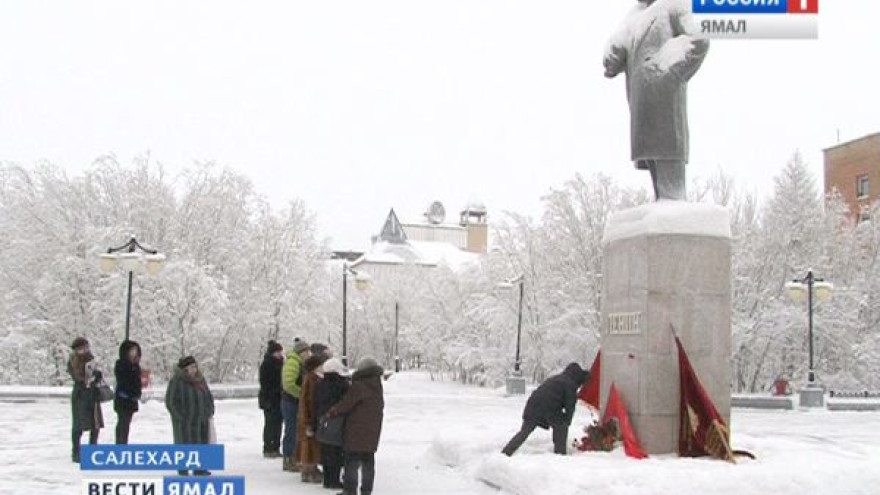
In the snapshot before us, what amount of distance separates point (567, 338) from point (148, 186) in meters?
17.2

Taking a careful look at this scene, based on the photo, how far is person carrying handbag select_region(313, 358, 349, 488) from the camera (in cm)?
1150

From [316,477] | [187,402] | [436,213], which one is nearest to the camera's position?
[187,402]

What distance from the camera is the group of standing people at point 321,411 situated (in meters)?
10.4

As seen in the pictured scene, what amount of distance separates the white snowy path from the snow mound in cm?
271

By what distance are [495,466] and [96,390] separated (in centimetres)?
570

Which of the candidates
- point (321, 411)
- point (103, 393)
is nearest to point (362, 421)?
point (321, 411)

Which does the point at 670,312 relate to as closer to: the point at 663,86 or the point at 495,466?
the point at 495,466

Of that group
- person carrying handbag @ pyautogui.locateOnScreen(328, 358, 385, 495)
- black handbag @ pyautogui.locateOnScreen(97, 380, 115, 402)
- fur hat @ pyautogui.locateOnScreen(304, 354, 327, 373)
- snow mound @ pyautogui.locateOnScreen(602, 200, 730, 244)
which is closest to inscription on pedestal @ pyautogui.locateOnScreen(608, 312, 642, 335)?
snow mound @ pyautogui.locateOnScreen(602, 200, 730, 244)

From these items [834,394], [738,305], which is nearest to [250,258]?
[738,305]

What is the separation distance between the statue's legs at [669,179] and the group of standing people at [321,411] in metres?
4.57

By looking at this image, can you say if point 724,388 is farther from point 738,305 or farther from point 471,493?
point 738,305

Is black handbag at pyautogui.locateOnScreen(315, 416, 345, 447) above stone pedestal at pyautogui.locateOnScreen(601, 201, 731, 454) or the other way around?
the other way around

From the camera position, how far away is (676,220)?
40.2 ft

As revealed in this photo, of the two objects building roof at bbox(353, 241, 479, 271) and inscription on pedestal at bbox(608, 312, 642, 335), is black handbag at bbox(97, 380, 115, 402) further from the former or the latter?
building roof at bbox(353, 241, 479, 271)
